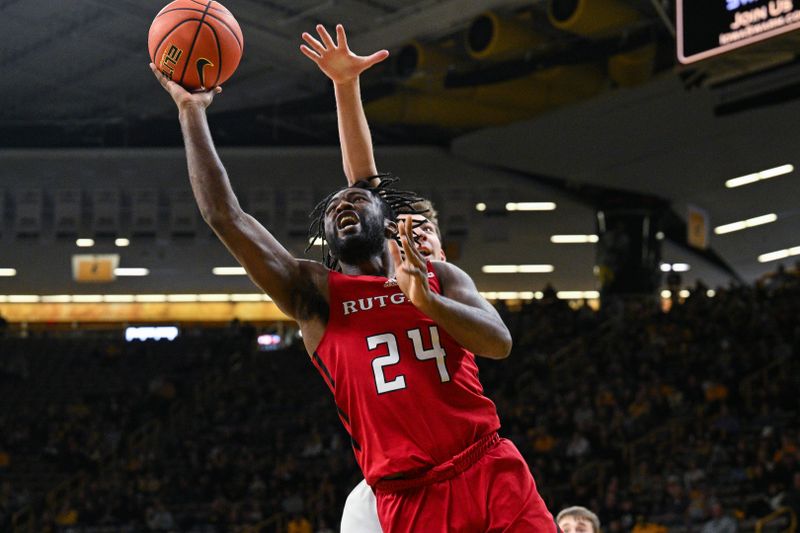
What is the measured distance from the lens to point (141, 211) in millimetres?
22953

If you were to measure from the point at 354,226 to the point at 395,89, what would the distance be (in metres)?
15.4

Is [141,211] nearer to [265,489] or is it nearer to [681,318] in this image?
[265,489]

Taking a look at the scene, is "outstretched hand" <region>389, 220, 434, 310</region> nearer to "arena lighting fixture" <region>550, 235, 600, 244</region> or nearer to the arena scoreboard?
the arena scoreboard

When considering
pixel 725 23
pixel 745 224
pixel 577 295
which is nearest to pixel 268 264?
pixel 725 23

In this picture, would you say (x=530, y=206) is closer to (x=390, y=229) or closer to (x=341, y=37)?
(x=341, y=37)

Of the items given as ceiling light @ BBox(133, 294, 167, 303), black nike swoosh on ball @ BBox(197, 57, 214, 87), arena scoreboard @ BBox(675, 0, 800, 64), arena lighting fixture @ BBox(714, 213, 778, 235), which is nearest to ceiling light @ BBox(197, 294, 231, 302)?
ceiling light @ BBox(133, 294, 167, 303)

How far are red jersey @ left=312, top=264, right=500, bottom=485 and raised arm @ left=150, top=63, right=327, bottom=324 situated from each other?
0.08 metres

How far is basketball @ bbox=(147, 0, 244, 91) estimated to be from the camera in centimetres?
351

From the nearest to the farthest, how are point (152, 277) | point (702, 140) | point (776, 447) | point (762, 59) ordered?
point (762, 59)
point (776, 447)
point (702, 140)
point (152, 277)

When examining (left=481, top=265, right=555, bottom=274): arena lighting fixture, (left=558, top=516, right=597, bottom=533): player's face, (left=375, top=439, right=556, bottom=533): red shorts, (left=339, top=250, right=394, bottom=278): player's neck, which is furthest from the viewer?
(left=481, top=265, right=555, bottom=274): arena lighting fixture

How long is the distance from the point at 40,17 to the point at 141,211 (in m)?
6.76

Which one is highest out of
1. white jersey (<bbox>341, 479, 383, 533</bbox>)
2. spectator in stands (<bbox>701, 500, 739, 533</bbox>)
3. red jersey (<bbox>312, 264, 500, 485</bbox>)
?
red jersey (<bbox>312, 264, 500, 485</bbox>)

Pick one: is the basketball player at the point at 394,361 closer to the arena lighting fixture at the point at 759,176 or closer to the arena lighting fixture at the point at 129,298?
the arena lighting fixture at the point at 759,176

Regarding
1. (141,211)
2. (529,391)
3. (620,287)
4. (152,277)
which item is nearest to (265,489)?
(529,391)
